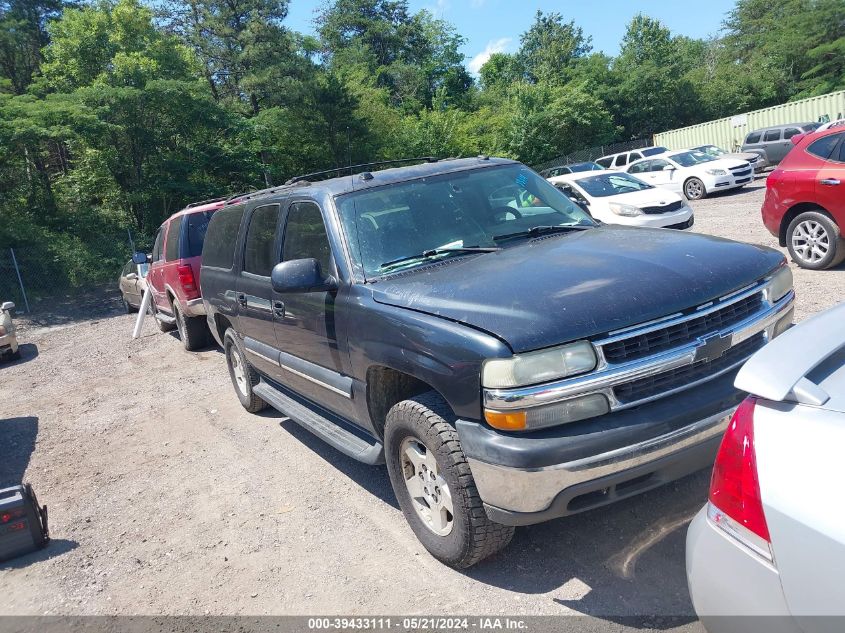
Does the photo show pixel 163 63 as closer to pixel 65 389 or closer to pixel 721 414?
pixel 65 389

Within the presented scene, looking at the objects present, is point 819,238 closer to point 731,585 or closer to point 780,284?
point 780,284

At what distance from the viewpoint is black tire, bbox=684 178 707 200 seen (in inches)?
747

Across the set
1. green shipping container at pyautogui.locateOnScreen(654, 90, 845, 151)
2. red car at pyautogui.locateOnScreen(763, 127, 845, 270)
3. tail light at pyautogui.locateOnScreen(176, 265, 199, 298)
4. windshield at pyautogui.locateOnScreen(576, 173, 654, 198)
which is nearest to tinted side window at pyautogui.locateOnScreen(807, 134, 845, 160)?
red car at pyautogui.locateOnScreen(763, 127, 845, 270)

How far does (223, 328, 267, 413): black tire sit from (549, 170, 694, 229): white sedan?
23.3 feet

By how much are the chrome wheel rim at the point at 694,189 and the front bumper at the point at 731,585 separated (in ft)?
61.9

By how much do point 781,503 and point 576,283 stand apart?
1513 mm

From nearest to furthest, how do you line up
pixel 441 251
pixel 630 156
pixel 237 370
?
1. pixel 441 251
2. pixel 237 370
3. pixel 630 156

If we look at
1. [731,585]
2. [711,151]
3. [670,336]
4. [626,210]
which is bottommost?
[731,585]

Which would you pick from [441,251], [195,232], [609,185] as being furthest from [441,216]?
[609,185]

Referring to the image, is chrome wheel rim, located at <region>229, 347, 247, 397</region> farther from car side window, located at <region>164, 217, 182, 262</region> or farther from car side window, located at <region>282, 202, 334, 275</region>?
car side window, located at <region>164, 217, 182, 262</region>

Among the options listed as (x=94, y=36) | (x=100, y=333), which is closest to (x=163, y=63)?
(x=94, y=36)

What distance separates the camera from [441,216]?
4.11 meters

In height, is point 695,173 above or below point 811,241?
above

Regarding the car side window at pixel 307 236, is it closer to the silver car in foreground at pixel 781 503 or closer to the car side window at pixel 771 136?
the silver car in foreground at pixel 781 503
